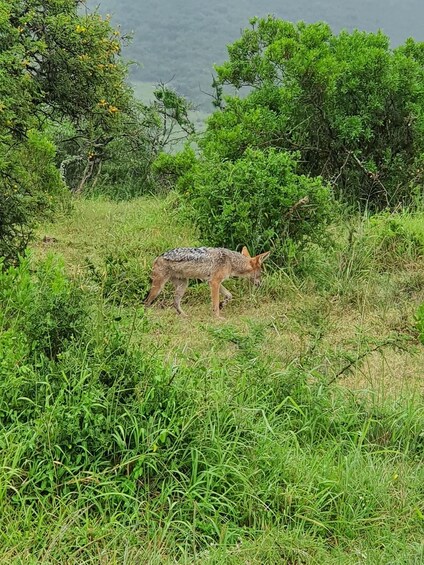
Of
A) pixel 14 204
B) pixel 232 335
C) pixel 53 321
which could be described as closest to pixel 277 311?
pixel 232 335

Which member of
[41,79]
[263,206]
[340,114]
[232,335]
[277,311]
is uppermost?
[41,79]

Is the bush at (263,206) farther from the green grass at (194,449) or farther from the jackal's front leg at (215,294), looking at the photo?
the green grass at (194,449)

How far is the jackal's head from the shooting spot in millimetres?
7906

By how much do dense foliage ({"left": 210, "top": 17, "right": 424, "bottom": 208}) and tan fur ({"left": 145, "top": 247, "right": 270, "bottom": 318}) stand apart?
3666mm

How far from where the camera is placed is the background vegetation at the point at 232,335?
12.2ft

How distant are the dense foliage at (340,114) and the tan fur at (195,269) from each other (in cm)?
367

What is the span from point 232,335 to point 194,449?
5.20ft

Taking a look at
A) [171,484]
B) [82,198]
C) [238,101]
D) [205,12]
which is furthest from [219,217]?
[205,12]

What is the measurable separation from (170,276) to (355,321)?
77.8 inches

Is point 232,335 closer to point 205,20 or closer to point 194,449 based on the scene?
point 194,449

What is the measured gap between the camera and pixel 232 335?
547 cm

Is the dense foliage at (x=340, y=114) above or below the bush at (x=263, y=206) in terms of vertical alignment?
above

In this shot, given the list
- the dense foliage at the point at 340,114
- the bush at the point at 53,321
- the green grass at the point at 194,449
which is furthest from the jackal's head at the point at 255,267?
the dense foliage at the point at 340,114

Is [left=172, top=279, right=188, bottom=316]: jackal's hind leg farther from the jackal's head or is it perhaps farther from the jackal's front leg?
the jackal's head
